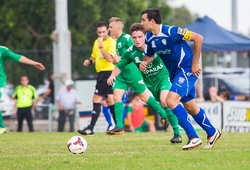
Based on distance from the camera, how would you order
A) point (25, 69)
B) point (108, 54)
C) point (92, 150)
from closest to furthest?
point (92, 150) → point (108, 54) → point (25, 69)

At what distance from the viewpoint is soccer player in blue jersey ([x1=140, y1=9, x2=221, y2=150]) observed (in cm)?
1189

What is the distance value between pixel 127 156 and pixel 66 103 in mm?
14253

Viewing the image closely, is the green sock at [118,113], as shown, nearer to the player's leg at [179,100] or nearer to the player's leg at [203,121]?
the player's leg at [203,121]

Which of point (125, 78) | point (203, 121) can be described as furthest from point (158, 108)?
point (203, 121)

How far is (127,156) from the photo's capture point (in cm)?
1114

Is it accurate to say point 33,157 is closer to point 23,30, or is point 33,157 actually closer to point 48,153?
point 48,153

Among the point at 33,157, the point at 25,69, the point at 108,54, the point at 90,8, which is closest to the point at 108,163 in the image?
the point at 33,157

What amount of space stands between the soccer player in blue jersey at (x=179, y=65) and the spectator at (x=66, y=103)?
1303 cm

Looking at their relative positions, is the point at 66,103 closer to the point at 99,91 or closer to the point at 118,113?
the point at 99,91

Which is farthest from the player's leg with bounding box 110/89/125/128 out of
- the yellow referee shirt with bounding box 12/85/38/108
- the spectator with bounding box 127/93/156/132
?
the spectator with bounding box 127/93/156/132

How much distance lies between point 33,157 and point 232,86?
20601 mm

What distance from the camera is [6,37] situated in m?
39.5

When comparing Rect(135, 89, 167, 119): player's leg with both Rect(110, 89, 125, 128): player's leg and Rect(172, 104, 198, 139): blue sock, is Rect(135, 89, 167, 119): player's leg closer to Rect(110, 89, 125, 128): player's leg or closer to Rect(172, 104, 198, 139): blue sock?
Rect(110, 89, 125, 128): player's leg

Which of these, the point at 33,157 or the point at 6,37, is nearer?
the point at 33,157
